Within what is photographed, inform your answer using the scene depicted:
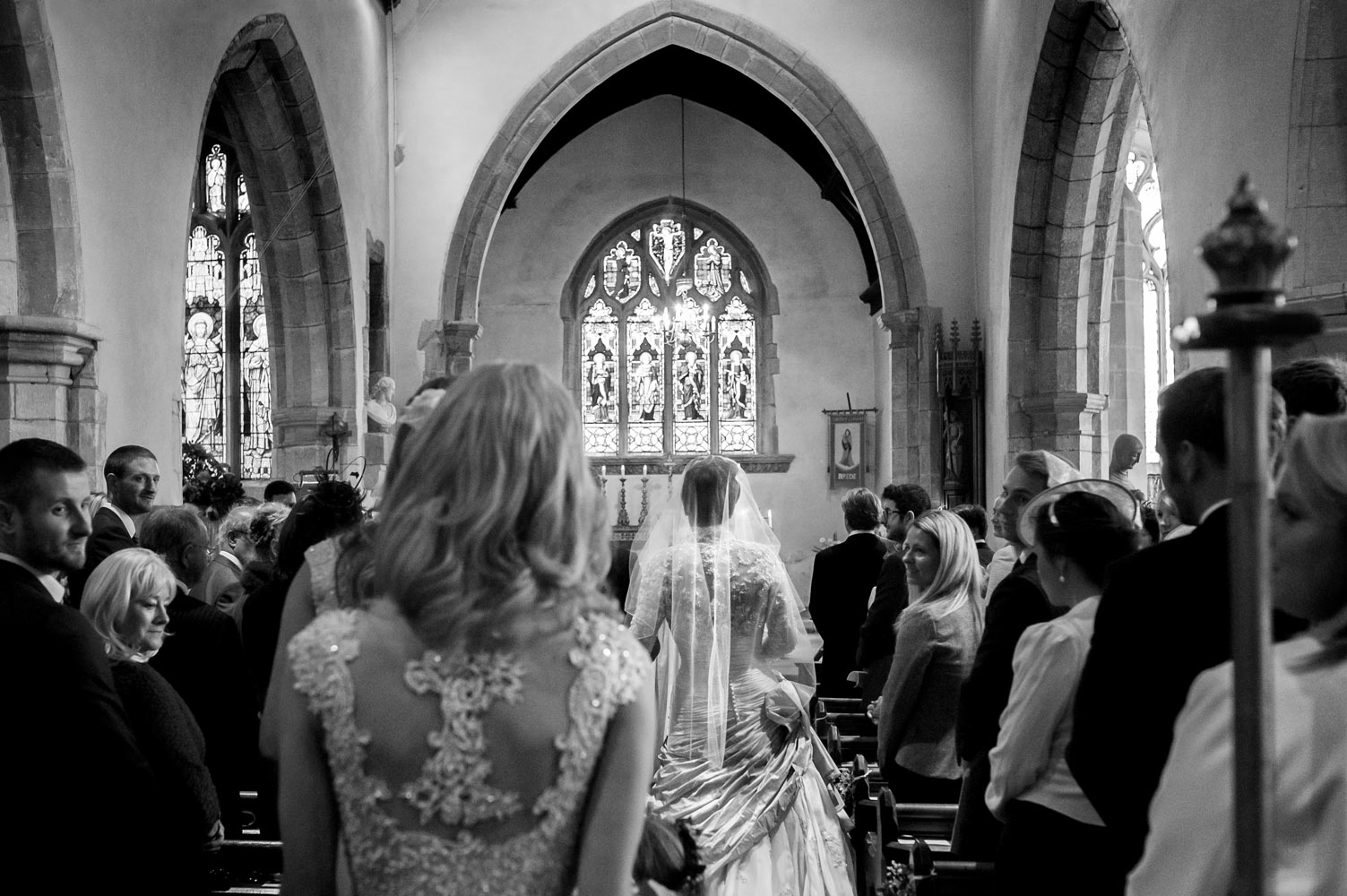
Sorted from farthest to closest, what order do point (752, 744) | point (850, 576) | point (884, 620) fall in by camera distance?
point (850, 576), point (884, 620), point (752, 744)

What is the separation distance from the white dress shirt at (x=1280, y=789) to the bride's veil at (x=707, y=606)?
311cm

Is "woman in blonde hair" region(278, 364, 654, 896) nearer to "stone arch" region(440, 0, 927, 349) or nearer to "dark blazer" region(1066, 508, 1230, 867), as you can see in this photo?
"dark blazer" region(1066, 508, 1230, 867)

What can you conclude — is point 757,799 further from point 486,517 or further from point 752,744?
point 486,517

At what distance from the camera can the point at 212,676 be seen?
366 centimetres

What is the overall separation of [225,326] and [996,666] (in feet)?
41.1

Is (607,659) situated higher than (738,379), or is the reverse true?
(738,379)

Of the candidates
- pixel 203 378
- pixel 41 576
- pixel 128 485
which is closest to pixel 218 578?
pixel 128 485

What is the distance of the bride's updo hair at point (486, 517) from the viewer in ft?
4.91

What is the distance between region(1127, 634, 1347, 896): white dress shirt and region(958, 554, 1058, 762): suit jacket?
1667mm

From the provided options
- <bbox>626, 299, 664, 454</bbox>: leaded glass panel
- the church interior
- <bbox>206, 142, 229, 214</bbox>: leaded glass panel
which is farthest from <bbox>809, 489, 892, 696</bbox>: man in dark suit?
<bbox>626, 299, 664, 454</bbox>: leaded glass panel

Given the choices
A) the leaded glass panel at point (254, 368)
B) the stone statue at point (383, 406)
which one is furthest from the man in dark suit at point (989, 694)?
the leaded glass panel at point (254, 368)

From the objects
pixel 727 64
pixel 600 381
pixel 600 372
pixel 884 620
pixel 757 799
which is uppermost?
pixel 727 64

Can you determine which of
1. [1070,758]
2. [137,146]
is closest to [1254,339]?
[1070,758]

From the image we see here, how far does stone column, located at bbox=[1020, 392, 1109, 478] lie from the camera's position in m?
11.0
